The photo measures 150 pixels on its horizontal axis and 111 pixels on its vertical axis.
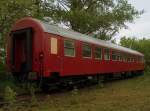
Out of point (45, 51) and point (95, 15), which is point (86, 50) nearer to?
point (45, 51)

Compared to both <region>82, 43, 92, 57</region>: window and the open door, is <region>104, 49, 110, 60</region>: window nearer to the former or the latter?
<region>82, 43, 92, 57</region>: window

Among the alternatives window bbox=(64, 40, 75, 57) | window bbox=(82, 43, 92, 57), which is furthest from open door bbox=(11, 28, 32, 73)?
window bbox=(82, 43, 92, 57)

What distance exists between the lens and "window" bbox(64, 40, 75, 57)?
17.3 metres

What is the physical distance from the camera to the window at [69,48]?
17312 millimetres

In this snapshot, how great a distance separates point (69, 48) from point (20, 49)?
2.28 metres

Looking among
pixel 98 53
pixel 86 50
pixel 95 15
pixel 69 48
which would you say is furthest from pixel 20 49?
pixel 95 15

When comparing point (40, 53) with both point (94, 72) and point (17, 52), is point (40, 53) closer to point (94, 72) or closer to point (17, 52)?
point (17, 52)

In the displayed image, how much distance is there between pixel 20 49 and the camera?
1706cm

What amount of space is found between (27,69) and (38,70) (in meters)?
0.65

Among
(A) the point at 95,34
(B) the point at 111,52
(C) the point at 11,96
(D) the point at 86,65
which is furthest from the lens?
(A) the point at 95,34

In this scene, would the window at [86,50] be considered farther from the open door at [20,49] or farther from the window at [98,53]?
the open door at [20,49]

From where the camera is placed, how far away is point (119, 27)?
3475cm

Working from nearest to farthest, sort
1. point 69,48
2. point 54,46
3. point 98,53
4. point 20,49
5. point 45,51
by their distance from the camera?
1. point 45,51
2. point 54,46
3. point 20,49
4. point 69,48
5. point 98,53

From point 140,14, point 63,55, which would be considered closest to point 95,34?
point 140,14
